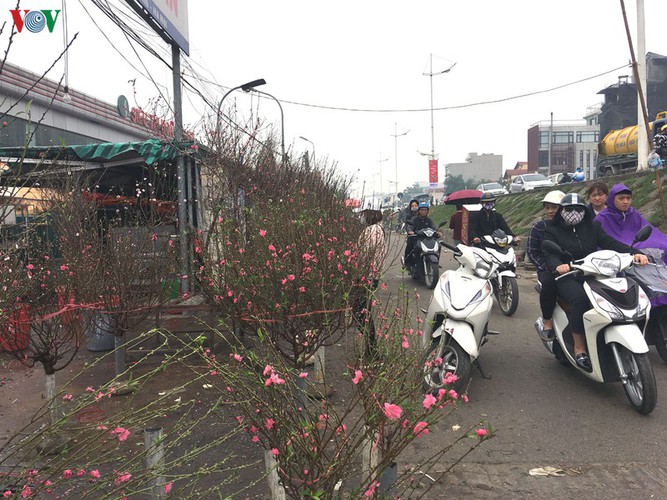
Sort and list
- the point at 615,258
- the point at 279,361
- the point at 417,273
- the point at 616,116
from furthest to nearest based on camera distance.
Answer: the point at 616,116 → the point at 417,273 → the point at 615,258 → the point at 279,361

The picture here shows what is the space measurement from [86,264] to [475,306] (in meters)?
3.80

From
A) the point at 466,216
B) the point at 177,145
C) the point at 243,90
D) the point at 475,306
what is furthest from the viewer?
the point at 243,90

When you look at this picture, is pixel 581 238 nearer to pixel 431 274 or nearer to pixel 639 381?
pixel 639 381

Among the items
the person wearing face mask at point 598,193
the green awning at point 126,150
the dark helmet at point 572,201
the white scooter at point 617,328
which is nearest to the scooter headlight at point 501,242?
the person wearing face mask at point 598,193

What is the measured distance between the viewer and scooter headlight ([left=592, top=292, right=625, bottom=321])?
4078 mm

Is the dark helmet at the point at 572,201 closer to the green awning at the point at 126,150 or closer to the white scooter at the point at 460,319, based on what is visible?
the white scooter at the point at 460,319

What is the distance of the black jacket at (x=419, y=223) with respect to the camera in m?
10.5

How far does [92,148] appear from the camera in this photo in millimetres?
7676

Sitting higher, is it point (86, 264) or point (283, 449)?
point (86, 264)

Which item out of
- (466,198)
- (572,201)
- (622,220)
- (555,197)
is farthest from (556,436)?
(466,198)

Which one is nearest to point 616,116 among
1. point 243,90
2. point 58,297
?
point 243,90

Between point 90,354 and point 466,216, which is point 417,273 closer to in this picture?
point 466,216

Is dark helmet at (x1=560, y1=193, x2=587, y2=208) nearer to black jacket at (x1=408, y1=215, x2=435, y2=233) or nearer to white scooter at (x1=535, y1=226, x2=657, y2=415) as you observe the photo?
white scooter at (x1=535, y1=226, x2=657, y2=415)

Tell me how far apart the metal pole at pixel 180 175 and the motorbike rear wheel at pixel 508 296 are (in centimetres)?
474
